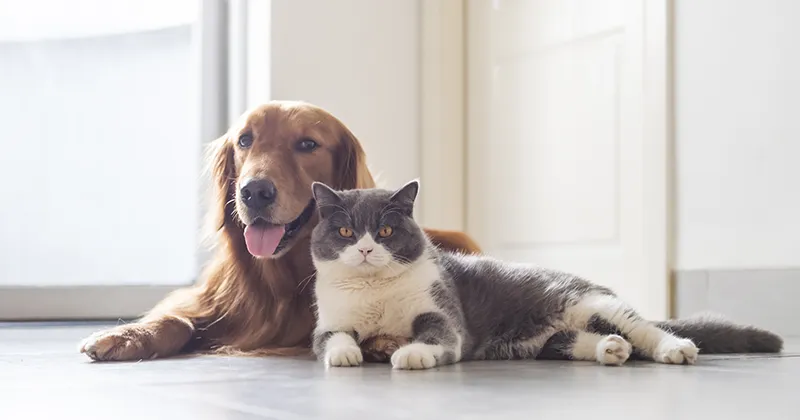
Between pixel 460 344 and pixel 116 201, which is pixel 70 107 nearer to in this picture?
pixel 116 201

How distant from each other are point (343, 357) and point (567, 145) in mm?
1782

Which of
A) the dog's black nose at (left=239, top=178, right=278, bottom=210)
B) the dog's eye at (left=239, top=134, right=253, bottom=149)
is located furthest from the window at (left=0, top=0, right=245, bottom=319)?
the dog's black nose at (left=239, top=178, right=278, bottom=210)

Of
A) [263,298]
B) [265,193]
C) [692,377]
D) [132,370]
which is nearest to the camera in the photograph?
[692,377]

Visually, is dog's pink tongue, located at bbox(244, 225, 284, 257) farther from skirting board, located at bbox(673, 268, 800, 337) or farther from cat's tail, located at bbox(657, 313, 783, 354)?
skirting board, located at bbox(673, 268, 800, 337)

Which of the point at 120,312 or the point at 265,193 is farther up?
the point at 265,193

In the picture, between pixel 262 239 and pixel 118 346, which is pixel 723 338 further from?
pixel 118 346

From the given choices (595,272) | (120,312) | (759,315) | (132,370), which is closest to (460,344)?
(132,370)

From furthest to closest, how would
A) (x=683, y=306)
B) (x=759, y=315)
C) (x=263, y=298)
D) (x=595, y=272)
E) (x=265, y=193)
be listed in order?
(x=595, y=272) → (x=683, y=306) → (x=759, y=315) → (x=263, y=298) → (x=265, y=193)

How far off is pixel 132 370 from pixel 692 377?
0.87 meters

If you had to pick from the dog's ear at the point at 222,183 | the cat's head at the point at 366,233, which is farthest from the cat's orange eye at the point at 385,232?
the dog's ear at the point at 222,183

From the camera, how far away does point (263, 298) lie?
1912 mm

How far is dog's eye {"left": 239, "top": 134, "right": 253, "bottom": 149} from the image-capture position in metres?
1.91

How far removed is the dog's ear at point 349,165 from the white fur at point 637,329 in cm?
54

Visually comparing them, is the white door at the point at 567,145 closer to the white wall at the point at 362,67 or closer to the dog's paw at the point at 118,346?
the white wall at the point at 362,67
